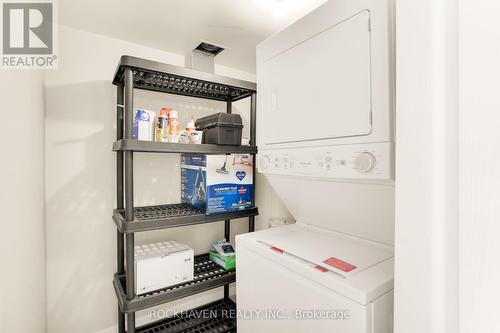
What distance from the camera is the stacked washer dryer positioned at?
0.95m

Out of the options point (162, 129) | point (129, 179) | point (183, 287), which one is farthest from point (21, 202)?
point (183, 287)

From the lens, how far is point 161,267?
5.56ft

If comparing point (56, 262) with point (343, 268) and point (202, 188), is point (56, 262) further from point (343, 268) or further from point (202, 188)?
point (343, 268)

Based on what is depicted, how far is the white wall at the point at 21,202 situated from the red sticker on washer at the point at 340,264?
125cm

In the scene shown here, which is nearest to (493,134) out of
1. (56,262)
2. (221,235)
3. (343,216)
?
(343,216)

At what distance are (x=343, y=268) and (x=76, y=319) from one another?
6.48ft

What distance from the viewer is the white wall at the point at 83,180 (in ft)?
5.82

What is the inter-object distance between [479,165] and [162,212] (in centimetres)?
180

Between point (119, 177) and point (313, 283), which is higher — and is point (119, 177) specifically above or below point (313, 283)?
above

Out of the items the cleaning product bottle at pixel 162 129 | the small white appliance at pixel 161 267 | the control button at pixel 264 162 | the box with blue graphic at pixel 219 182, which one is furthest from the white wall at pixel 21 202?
the control button at pixel 264 162

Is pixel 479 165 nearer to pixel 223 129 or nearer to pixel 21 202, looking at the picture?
pixel 223 129

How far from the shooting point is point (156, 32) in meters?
1.87

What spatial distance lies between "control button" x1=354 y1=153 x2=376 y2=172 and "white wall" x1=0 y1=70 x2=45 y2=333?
133 cm

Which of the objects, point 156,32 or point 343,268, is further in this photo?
point 156,32
